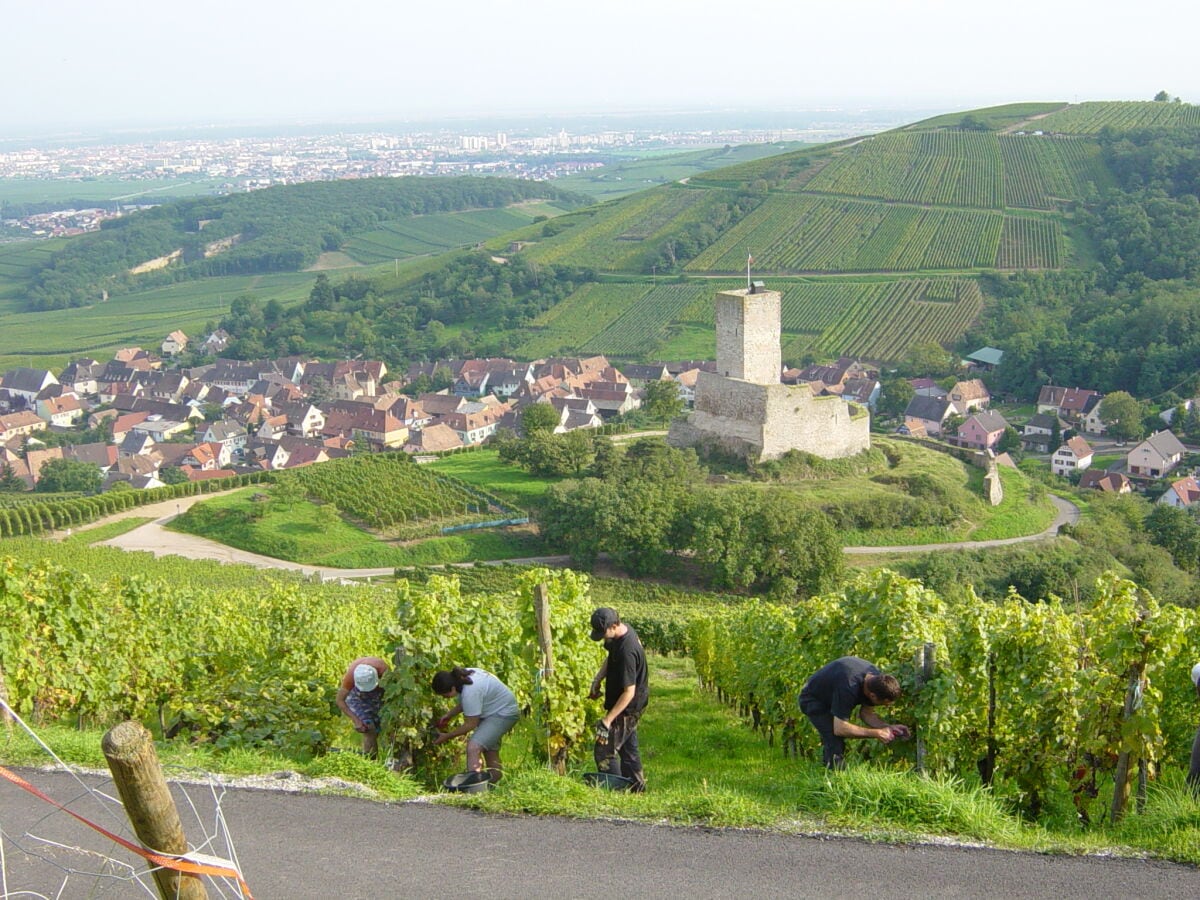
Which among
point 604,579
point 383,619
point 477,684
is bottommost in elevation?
point 604,579

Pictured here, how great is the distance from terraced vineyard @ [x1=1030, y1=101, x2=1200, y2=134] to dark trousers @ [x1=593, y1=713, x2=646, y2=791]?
335 ft

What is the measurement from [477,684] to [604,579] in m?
23.2

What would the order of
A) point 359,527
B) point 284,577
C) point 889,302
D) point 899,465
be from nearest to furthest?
point 284,577 → point 359,527 → point 899,465 → point 889,302

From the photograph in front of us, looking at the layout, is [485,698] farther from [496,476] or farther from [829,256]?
[829,256]

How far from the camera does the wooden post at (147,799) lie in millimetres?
5109

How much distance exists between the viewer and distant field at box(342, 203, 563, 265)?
455 ft

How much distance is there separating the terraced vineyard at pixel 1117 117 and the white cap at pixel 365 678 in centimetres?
10274

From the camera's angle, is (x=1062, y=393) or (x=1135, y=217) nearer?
(x=1062, y=393)

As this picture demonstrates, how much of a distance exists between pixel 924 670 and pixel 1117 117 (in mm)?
109829

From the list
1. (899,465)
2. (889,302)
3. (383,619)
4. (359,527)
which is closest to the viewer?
(383,619)

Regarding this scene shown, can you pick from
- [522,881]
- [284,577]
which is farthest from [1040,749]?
[284,577]

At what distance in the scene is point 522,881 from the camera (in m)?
7.04

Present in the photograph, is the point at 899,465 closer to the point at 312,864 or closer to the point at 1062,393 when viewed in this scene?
the point at 1062,393

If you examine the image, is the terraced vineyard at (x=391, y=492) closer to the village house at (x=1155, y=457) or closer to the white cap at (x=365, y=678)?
the white cap at (x=365, y=678)
